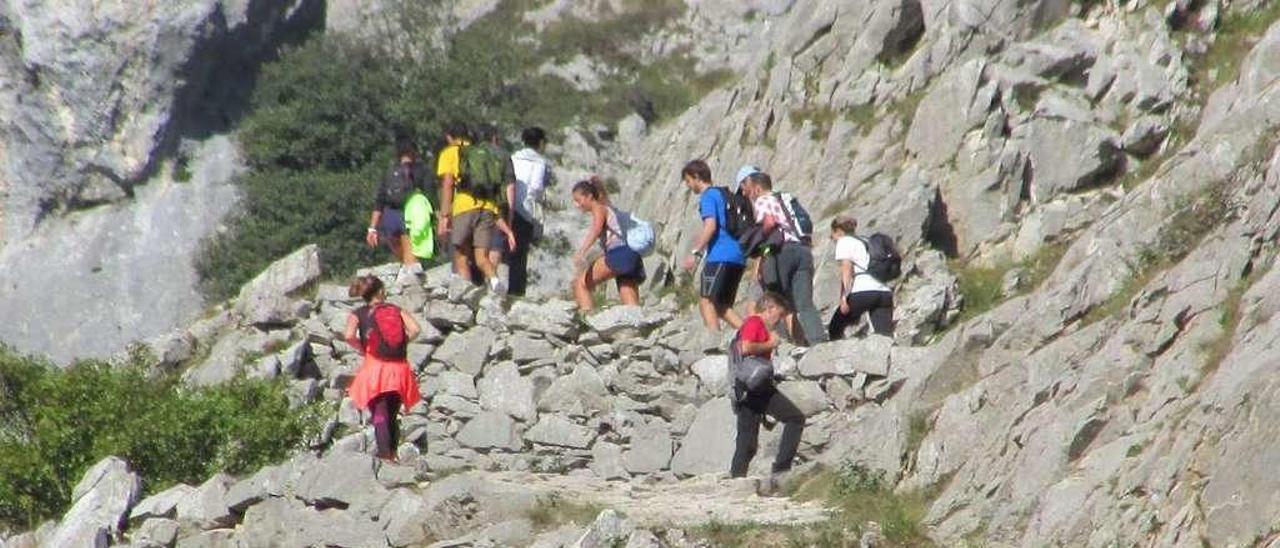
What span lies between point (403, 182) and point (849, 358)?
6100mm

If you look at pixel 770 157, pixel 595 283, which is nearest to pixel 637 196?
pixel 770 157

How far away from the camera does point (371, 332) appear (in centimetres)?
1945

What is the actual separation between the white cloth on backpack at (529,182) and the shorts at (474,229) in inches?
20.6

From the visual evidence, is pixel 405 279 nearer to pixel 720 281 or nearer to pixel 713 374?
pixel 720 281

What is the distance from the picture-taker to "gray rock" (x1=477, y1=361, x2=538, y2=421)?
71.6ft

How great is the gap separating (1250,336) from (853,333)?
6.33 metres

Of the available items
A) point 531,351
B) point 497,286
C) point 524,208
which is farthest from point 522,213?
point 531,351

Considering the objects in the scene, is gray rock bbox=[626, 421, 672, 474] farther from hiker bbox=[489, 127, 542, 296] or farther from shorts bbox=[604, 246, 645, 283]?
hiker bbox=[489, 127, 542, 296]

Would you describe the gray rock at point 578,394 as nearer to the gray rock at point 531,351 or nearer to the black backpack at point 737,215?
the gray rock at point 531,351

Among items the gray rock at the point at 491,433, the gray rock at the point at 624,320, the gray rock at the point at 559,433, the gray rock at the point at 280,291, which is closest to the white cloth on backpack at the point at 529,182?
the gray rock at the point at 624,320

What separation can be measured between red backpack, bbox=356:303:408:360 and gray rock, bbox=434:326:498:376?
3024 mm

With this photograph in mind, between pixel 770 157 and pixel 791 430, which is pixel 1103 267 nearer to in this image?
pixel 791 430

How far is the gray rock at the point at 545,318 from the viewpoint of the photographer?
2244 centimetres

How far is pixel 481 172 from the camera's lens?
23312 mm
